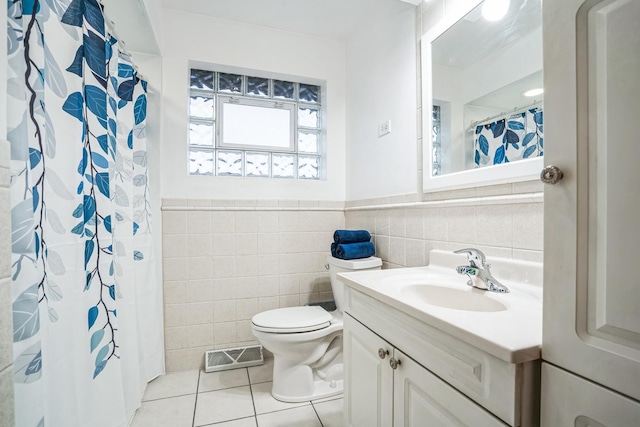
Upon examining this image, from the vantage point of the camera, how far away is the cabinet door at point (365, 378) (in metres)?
0.89

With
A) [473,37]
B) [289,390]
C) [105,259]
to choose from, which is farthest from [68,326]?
[473,37]

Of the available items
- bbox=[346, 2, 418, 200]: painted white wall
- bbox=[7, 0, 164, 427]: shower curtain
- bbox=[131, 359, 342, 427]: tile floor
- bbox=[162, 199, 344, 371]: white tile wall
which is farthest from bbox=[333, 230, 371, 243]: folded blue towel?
bbox=[7, 0, 164, 427]: shower curtain

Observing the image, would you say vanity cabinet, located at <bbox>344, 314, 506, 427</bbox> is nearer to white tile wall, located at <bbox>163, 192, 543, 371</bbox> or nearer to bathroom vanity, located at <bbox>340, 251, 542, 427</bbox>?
bathroom vanity, located at <bbox>340, 251, 542, 427</bbox>

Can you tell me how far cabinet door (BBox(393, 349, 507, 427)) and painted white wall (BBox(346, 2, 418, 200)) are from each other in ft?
3.10

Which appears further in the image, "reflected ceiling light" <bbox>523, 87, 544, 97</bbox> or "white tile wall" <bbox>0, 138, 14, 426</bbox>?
"reflected ceiling light" <bbox>523, 87, 544, 97</bbox>

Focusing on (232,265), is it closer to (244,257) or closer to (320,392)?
(244,257)

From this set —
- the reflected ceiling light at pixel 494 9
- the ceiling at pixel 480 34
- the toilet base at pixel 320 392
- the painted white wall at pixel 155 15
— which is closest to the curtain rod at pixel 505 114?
the ceiling at pixel 480 34

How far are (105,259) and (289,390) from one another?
44.9 inches

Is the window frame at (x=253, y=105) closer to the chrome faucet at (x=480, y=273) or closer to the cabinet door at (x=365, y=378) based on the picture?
the cabinet door at (x=365, y=378)

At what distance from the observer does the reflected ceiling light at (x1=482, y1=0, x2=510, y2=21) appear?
3.44ft

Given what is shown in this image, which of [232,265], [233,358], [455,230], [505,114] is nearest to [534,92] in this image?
[505,114]

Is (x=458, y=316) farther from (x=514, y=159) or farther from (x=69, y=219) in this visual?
(x=69, y=219)

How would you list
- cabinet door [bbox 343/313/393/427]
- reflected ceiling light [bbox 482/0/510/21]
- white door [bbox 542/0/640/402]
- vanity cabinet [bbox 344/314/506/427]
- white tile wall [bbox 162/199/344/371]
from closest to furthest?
white door [bbox 542/0/640/402] < vanity cabinet [bbox 344/314/506/427] < cabinet door [bbox 343/313/393/427] < reflected ceiling light [bbox 482/0/510/21] < white tile wall [bbox 162/199/344/371]

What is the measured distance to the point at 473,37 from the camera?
119cm
